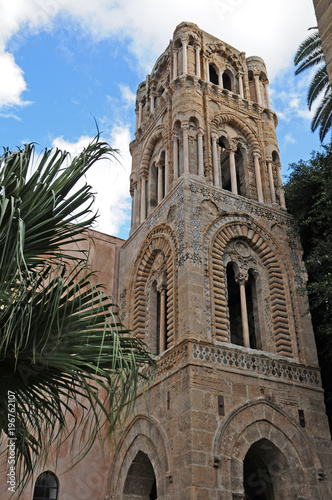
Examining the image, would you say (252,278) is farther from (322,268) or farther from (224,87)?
(224,87)

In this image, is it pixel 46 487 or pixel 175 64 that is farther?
pixel 175 64

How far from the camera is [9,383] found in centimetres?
525

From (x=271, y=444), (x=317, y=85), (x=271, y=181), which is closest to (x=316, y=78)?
(x=317, y=85)

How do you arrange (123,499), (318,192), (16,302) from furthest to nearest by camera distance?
(318,192) < (123,499) < (16,302)

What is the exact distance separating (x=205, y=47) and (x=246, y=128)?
3169mm

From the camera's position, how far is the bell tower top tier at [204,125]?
48.2 ft

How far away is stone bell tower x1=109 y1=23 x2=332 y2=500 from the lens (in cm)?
1044

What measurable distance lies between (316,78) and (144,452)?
1126 cm

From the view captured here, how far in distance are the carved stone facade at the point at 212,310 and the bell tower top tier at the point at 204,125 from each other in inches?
1.8

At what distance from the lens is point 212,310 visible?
459 inches


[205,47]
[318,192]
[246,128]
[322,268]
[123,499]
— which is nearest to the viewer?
[123,499]

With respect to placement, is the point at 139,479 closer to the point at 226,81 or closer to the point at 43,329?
the point at 43,329

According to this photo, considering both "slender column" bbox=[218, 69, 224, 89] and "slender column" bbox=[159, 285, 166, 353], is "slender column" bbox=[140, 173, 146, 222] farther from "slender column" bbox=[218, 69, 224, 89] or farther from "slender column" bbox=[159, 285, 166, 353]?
"slender column" bbox=[218, 69, 224, 89]

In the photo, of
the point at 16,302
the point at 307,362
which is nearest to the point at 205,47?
the point at 307,362
